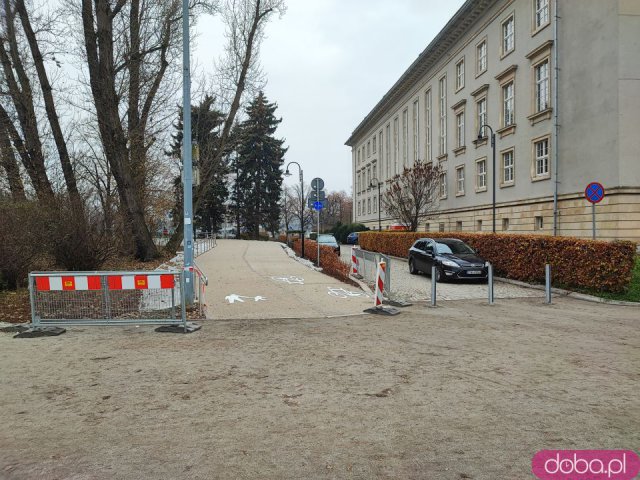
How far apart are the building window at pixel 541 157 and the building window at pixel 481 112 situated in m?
6.33

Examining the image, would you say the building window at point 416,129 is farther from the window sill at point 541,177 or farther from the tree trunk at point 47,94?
the tree trunk at point 47,94

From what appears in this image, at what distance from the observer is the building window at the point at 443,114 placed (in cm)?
3969

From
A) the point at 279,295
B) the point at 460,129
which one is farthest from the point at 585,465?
the point at 460,129

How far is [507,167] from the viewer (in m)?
30.1

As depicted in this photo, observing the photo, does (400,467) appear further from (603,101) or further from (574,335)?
(603,101)

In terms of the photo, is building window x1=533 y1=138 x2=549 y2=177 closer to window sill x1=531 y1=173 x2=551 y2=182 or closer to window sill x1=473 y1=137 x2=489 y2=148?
window sill x1=531 y1=173 x2=551 y2=182

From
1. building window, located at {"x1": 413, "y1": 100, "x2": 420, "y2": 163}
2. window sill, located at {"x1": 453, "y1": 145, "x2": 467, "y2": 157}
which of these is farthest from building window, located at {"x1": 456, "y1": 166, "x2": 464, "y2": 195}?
building window, located at {"x1": 413, "y1": 100, "x2": 420, "y2": 163}

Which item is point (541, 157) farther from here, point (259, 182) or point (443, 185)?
point (259, 182)

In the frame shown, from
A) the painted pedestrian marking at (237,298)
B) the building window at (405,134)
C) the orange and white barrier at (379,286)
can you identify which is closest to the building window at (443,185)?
the building window at (405,134)

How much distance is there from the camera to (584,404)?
14.1 feet

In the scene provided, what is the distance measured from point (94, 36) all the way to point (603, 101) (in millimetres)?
21327

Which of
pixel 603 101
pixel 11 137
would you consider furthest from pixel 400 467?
pixel 603 101

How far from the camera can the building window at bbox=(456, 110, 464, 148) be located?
36844 millimetres

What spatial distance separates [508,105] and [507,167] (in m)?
4.03
